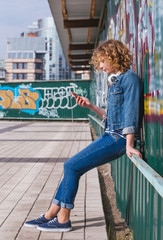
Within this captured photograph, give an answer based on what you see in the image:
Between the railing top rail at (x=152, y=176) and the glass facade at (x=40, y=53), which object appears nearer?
the railing top rail at (x=152, y=176)

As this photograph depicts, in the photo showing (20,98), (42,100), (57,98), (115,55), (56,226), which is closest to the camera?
(115,55)

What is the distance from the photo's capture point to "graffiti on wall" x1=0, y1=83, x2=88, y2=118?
2177 cm

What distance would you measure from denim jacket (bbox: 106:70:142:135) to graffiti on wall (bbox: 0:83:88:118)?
1825 cm

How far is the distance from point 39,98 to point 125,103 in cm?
1972

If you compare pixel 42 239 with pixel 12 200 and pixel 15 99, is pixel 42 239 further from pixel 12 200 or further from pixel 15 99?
pixel 15 99

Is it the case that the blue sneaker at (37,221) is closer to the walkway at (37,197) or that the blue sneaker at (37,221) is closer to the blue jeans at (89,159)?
the walkway at (37,197)

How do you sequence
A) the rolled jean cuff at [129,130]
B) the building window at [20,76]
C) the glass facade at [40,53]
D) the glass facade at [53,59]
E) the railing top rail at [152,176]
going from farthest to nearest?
the glass facade at [53,59] < the glass facade at [40,53] < the building window at [20,76] < the rolled jean cuff at [129,130] < the railing top rail at [152,176]

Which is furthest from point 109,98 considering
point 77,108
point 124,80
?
point 77,108

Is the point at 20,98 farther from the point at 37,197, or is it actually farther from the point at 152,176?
the point at 152,176

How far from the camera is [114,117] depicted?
2.97 metres

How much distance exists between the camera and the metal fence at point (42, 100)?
70.9 ft

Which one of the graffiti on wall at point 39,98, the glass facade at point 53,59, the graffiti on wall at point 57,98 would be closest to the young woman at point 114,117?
the graffiti on wall at point 39,98

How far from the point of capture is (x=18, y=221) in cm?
365

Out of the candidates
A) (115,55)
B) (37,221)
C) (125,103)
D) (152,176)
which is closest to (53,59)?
(37,221)
